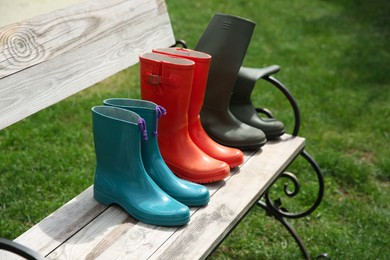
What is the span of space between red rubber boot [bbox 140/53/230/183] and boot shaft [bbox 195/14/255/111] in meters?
0.29

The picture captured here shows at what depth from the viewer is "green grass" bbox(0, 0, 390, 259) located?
9.36 ft

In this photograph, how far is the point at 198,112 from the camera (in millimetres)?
2084

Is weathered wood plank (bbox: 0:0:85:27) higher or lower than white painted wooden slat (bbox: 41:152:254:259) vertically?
higher

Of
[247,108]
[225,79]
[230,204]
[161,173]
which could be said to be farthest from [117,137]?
[247,108]

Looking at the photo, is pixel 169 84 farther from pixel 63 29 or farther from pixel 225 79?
pixel 63 29

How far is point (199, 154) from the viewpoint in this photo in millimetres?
1983

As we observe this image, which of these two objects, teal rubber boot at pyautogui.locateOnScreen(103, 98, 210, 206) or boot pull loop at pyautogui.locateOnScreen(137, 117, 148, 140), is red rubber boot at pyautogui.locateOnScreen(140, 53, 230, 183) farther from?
boot pull loop at pyautogui.locateOnScreen(137, 117, 148, 140)

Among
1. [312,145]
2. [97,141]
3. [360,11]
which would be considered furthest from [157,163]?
[360,11]

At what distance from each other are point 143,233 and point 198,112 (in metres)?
0.57

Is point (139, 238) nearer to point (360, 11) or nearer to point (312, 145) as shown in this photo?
point (312, 145)

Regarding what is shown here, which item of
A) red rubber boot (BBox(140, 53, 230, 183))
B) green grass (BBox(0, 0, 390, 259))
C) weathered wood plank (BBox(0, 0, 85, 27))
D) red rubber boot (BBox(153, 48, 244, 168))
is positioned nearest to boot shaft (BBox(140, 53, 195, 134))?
red rubber boot (BBox(140, 53, 230, 183))

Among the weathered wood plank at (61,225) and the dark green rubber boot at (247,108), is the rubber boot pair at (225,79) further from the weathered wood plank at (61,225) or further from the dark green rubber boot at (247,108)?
the weathered wood plank at (61,225)

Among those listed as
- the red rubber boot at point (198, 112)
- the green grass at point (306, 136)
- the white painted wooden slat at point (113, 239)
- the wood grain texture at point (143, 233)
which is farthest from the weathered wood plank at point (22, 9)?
the green grass at point (306, 136)

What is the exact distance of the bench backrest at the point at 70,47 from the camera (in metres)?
1.95
